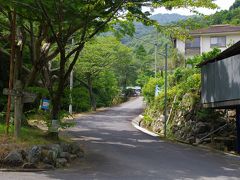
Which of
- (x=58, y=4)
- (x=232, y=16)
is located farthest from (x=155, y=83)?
(x=232, y=16)

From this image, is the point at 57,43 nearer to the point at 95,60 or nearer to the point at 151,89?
the point at 151,89

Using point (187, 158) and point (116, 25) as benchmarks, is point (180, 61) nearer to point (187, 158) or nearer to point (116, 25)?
point (116, 25)

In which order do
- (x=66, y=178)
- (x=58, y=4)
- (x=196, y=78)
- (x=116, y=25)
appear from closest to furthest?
(x=66, y=178), (x=58, y=4), (x=116, y=25), (x=196, y=78)

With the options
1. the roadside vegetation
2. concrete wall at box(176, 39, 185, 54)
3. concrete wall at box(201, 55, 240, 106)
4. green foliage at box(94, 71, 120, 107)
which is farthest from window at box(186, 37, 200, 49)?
concrete wall at box(201, 55, 240, 106)

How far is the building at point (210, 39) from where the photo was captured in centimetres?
5525

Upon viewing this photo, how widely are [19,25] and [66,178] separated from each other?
331 inches

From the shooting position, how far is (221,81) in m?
21.4

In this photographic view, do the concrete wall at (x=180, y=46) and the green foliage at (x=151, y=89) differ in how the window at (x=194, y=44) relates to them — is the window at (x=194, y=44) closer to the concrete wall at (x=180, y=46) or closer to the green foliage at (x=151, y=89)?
the concrete wall at (x=180, y=46)

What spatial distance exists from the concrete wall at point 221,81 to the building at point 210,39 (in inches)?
1250

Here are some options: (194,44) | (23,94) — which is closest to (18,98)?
(23,94)

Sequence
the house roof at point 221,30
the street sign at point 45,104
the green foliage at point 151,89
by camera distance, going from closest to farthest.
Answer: the street sign at point 45,104
the green foliage at point 151,89
the house roof at point 221,30

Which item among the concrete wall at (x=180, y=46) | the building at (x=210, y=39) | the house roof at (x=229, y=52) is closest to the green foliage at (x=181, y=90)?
the house roof at (x=229, y=52)

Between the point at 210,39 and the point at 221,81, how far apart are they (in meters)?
36.5

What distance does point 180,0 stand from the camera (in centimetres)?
1786
